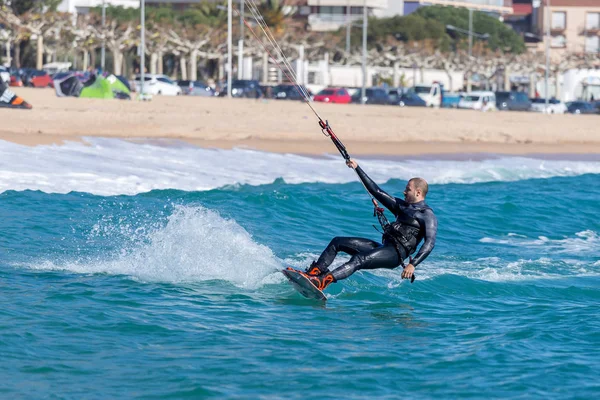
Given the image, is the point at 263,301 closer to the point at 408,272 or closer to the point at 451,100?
the point at 408,272

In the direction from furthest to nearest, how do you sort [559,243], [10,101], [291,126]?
1. [291,126]
2. [10,101]
3. [559,243]

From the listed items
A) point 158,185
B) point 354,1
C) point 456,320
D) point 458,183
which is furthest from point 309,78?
point 456,320

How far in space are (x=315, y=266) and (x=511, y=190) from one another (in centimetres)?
1340

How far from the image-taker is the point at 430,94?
178 ft

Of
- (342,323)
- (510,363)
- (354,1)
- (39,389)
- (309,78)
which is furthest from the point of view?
(354,1)

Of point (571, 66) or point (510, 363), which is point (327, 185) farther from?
point (571, 66)

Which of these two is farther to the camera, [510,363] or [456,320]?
[456,320]

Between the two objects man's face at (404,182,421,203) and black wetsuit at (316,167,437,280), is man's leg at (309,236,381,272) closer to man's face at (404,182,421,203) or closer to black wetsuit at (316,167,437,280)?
black wetsuit at (316,167,437,280)

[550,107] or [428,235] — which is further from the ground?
[550,107]

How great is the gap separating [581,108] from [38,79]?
88.9 ft

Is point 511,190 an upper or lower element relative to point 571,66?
lower

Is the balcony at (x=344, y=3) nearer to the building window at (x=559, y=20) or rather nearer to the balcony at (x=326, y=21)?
the balcony at (x=326, y=21)

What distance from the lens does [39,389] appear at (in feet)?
23.2

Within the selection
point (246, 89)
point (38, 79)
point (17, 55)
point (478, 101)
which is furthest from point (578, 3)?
point (38, 79)
